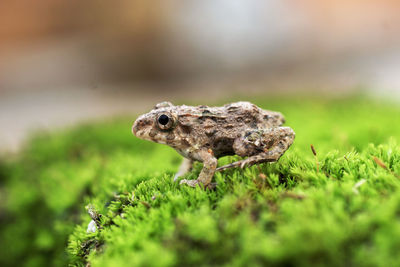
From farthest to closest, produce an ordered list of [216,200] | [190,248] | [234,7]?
[234,7]
[216,200]
[190,248]

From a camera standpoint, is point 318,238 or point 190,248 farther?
point 190,248

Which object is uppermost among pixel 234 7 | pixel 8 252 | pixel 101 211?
pixel 234 7

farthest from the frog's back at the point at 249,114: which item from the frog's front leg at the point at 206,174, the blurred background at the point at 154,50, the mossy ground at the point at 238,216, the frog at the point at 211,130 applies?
the blurred background at the point at 154,50

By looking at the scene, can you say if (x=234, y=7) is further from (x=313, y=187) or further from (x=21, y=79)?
(x=313, y=187)

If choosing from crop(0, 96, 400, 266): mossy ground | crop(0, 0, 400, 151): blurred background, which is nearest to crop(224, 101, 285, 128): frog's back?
crop(0, 96, 400, 266): mossy ground

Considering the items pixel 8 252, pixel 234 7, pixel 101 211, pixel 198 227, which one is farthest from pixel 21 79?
pixel 198 227

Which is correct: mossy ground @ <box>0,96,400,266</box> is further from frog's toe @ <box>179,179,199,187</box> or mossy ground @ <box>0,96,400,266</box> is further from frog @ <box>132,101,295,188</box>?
frog @ <box>132,101,295,188</box>

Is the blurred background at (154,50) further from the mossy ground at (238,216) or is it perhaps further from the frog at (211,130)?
the frog at (211,130)
